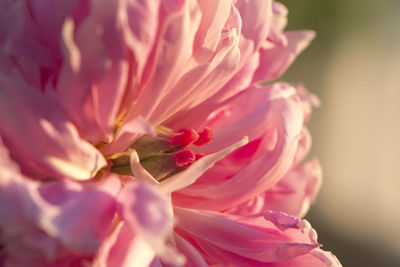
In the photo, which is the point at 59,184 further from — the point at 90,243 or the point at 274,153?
the point at 274,153

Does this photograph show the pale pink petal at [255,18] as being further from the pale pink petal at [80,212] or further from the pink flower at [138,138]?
the pale pink petal at [80,212]

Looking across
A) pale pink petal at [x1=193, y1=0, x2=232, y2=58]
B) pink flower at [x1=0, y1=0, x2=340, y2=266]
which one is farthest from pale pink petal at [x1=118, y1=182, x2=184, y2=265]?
pale pink petal at [x1=193, y1=0, x2=232, y2=58]

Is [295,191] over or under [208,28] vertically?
under

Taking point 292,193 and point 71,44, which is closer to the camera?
point 71,44

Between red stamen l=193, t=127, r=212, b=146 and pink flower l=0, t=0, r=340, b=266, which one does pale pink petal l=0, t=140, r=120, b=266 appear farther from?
red stamen l=193, t=127, r=212, b=146

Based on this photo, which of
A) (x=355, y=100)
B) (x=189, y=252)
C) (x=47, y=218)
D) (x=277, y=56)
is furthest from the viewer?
(x=355, y=100)

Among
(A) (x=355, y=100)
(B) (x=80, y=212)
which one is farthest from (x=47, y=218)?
(A) (x=355, y=100)

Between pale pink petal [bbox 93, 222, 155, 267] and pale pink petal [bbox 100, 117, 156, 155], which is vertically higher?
pale pink petal [bbox 100, 117, 156, 155]

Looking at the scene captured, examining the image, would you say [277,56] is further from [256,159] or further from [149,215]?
[149,215]

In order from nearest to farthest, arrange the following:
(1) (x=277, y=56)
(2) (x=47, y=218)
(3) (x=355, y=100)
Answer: (2) (x=47, y=218)
(1) (x=277, y=56)
(3) (x=355, y=100)
